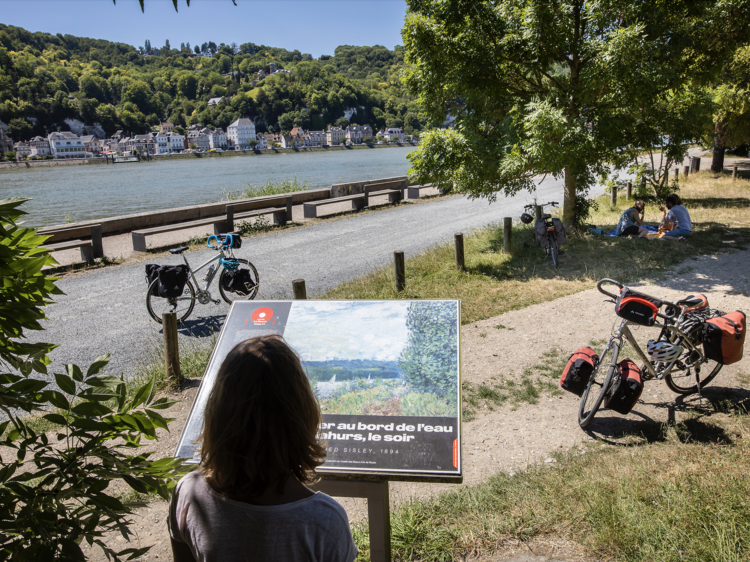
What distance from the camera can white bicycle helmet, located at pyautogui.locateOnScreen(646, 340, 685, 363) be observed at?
4.69 m

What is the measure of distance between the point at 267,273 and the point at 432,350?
25.1 ft

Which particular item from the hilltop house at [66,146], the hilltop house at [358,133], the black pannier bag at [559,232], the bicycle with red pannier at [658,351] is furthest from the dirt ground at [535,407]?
the hilltop house at [358,133]

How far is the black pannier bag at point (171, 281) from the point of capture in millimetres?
7082

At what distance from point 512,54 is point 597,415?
7740 millimetres

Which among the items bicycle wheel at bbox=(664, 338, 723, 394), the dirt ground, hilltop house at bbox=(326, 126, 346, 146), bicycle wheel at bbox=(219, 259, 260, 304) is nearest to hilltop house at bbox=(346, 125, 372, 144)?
hilltop house at bbox=(326, 126, 346, 146)

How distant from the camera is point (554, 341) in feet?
21.7

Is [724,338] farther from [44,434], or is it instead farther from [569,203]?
[569,203]

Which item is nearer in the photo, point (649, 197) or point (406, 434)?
point (406, 434)

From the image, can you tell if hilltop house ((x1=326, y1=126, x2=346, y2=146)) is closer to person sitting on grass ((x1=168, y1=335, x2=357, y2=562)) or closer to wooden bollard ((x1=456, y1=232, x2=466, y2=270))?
wooden bollard ((x1=456, y1=232, x2=466, y2=270))

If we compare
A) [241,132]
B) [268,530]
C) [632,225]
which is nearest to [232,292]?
[268,530]

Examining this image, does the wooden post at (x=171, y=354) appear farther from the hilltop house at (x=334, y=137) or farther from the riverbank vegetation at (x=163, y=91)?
the hilltop house at (x=334, y=137)

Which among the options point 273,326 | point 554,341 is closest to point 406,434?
point 273,326

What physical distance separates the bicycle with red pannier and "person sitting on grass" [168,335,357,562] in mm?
3584

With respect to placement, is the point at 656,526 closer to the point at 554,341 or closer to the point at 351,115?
the point at 554,341
